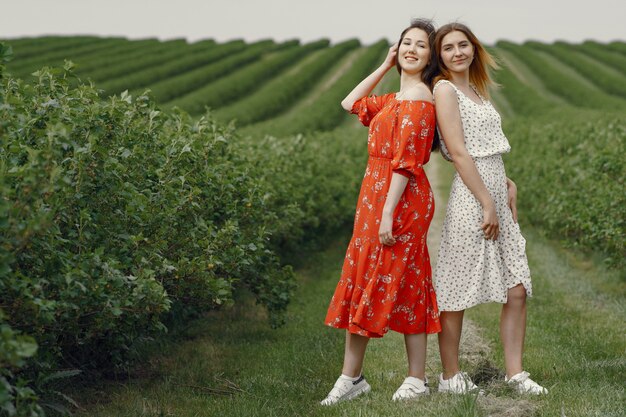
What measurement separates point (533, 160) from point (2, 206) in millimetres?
12563

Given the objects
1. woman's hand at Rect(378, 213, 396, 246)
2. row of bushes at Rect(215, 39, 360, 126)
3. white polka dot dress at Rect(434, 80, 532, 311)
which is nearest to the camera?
woman's hand at Rect(378, 213, 396, 246)

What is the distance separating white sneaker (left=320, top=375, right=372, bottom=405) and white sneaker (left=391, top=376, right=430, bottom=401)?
25 centimetres

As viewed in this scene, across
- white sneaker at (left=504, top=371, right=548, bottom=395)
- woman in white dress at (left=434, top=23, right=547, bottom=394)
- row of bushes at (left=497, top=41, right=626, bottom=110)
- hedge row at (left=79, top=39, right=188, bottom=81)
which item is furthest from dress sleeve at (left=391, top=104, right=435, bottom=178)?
hedge row at (left=79, top=39, right=188, bottom=81)

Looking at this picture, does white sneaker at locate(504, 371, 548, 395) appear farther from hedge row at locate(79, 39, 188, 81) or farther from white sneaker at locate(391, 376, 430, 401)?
hedge row at locate(79, 39, 188, 81)

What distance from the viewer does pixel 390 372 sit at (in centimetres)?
575

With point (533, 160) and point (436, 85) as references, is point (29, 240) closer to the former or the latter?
point (436, 85)

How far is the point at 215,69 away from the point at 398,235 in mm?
39471

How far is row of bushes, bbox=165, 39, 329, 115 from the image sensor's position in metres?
32.4

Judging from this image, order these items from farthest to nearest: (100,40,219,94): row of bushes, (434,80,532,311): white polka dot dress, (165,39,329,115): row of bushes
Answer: (100,40,219,94): row of bushes < (165,39,329,115): row of bushes < (434,80,532,311): white polka dot dress

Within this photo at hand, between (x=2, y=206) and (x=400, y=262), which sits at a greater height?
(x=2, y=206)

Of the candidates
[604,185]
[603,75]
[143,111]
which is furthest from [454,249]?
[603,75]

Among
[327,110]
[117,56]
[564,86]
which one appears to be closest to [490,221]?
[327,110]

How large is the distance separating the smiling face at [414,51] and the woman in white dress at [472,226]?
0.10 m

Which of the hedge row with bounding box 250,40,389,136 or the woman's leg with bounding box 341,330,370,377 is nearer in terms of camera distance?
the woman's leg with bounding box 341,330,370,377
